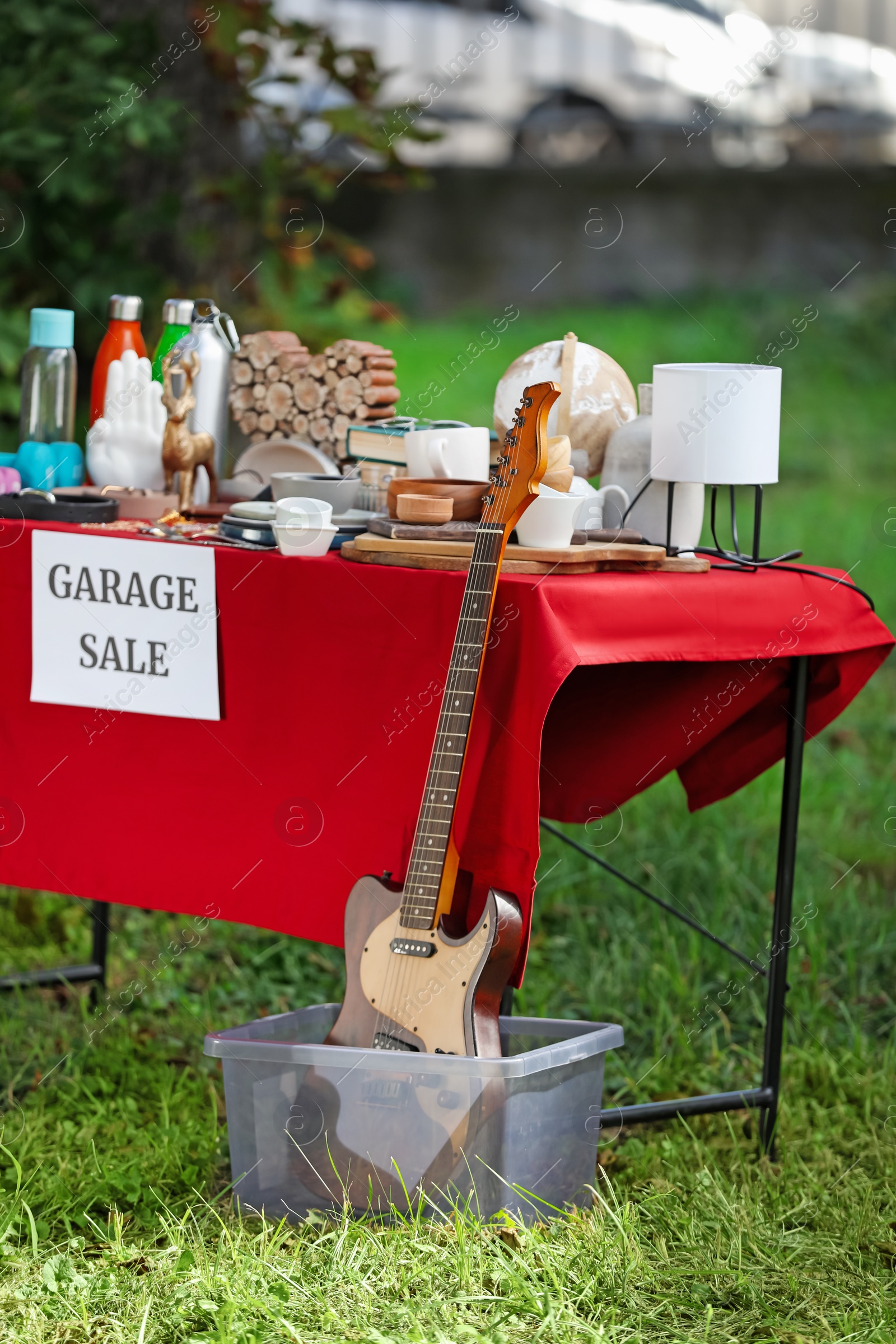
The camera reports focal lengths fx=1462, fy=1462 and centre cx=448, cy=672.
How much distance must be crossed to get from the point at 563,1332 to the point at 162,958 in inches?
→ 66.4

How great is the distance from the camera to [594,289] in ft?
32.0

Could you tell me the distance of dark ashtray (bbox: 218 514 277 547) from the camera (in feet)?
7.45

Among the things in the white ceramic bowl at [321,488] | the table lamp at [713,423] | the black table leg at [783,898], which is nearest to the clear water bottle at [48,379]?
the white ceramic bowl at [321,488]

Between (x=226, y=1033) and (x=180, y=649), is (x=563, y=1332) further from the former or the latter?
(x=180, y=649)

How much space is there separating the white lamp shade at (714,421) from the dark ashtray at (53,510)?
0.92m

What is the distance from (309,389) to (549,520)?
721 mm

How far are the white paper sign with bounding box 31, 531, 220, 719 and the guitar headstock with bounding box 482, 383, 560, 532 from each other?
18.7 inches

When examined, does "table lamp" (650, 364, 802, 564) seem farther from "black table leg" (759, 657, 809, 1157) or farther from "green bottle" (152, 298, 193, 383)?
"green bottle" (152, 298, 193, 383)

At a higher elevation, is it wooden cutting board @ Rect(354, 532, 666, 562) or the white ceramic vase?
the white ceramic vase

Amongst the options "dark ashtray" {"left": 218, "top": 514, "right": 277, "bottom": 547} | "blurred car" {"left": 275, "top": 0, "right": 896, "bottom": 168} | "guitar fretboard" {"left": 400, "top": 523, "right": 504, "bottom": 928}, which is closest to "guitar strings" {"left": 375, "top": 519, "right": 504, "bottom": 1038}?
"guitar fretboard" {"left": 400, "top": 523, "right": 504, "bottom": 928}

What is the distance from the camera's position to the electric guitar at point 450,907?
203cm

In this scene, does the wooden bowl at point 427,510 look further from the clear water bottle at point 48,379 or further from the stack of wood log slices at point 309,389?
the clear water bottle at point 48,379

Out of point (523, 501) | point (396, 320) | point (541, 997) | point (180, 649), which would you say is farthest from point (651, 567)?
point (396, 320)

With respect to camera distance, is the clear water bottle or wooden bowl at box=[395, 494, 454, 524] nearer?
wooden bowl at box=[395, 494, 454, 524]
